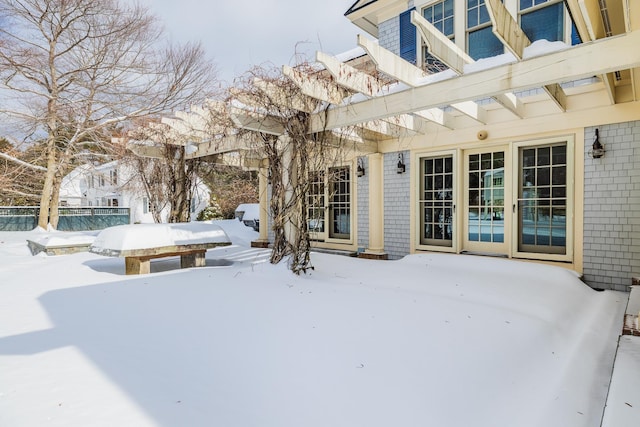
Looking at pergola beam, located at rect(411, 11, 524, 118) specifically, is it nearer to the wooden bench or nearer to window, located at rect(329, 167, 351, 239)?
window, located at rect(329, 167, 351, 239)

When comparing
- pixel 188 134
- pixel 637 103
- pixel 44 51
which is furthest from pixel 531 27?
pixel 44 51

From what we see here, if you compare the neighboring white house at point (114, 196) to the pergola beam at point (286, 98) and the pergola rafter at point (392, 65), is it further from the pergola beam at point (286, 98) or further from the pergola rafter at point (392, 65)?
the pergola rafter at point (392, 65)

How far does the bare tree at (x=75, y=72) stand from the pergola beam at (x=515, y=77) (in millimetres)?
11646

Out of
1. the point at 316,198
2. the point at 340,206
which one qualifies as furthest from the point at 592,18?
the point at 340,206

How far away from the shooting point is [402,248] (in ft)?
20.4

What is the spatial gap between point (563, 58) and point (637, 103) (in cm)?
214

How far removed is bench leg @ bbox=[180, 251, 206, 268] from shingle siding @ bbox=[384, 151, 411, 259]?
3218 mm

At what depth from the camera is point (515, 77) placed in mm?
3047

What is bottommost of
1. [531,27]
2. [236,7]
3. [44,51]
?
[531,27]

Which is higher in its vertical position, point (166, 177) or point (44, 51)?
point (44, 51)

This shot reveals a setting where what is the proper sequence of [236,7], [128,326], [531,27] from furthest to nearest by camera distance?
1. [236,7]
2. [531,27]
3. [128,326]

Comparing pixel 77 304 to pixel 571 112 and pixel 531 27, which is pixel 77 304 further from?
pixel 531 27

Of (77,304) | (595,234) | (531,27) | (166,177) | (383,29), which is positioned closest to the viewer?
(77,304)

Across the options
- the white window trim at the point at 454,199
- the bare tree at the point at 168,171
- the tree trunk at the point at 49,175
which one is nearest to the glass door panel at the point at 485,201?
the white window trim at the point at 454,199
